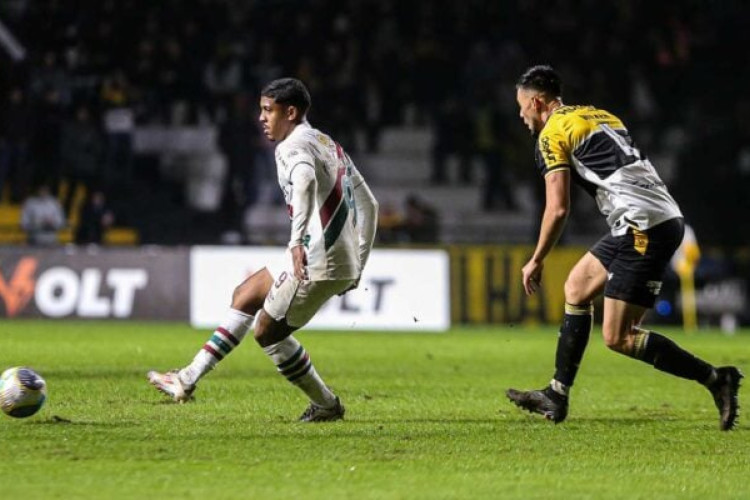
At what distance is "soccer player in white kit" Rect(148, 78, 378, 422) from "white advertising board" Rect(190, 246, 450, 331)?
471 inches

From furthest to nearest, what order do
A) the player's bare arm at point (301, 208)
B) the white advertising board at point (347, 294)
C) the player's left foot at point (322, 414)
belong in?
the white advertising board at point (347, 294)
the player's left foot at point (322, 414)
the player's bare arm at point (301, 208)

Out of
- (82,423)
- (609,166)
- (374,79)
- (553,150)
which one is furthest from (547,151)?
(374,79)

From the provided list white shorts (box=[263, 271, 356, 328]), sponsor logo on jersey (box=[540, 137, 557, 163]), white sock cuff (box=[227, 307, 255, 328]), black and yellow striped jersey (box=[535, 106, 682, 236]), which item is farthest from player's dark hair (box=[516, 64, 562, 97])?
white sock cuff (box=[227, 307, 255, 328])

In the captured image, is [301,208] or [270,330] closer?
[301,208]

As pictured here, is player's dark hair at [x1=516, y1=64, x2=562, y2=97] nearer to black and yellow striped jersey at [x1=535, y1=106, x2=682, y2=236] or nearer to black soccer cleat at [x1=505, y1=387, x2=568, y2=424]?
black and yellow striped jersey at [x1=535, y1=106, x2=682, y2=236]

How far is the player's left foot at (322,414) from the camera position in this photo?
8.71m

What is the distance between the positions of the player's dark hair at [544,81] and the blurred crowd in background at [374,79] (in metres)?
16.3

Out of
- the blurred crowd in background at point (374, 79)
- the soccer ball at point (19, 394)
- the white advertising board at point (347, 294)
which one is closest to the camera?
the soccer ball at point (19, 394)

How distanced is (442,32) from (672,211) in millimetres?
20491

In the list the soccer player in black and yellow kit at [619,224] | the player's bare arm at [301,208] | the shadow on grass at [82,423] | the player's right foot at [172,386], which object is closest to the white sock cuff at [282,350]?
the player's bare arm at [301,208]

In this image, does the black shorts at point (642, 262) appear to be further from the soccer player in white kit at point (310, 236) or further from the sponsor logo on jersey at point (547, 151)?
the soccer player in white kit at point (310, 236)

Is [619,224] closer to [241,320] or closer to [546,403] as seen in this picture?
[546,403]

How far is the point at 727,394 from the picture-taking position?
857 cm

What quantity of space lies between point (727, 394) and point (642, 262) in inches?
37.2
